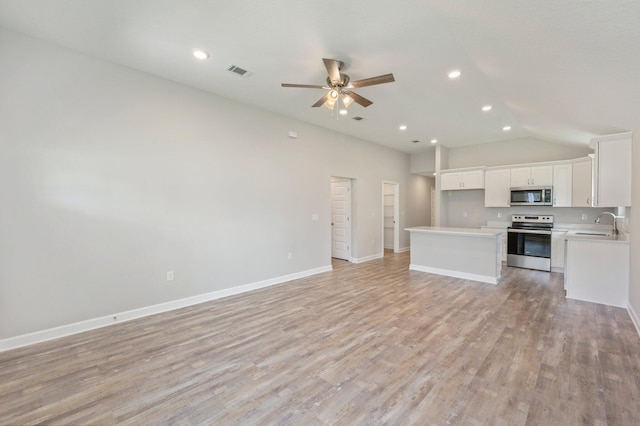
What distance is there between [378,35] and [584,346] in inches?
143

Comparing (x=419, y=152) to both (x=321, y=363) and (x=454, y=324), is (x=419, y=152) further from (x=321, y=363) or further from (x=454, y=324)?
(x=321, y=363)

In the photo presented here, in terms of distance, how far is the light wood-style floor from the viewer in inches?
71.0

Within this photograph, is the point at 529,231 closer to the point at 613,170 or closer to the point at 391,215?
the point at 613,170

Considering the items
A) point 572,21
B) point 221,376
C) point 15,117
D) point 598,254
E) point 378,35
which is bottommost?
point 221,376

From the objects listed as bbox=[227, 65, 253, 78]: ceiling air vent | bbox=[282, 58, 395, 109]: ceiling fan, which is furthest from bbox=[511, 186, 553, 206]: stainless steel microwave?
bbox=[227, 65, 253, 78]: ceiling air vent

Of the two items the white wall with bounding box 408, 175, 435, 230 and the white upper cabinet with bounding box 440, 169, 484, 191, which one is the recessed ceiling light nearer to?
the white upper cabinet with bounding box 440, 169, 484, 191

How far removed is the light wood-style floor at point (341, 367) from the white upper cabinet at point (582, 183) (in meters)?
2.62

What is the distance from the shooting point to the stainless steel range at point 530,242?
5.63 m

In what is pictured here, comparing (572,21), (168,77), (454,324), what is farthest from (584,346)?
(168,77)

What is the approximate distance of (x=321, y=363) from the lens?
2.36 metres

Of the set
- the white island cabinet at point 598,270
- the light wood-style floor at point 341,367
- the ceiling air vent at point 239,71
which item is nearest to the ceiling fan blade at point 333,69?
the ceiling air vent at point 239,71

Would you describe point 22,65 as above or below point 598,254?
above

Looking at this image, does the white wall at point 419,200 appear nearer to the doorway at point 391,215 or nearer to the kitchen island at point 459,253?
the doorway at point 391,215

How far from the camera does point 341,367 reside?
7.53 feet
